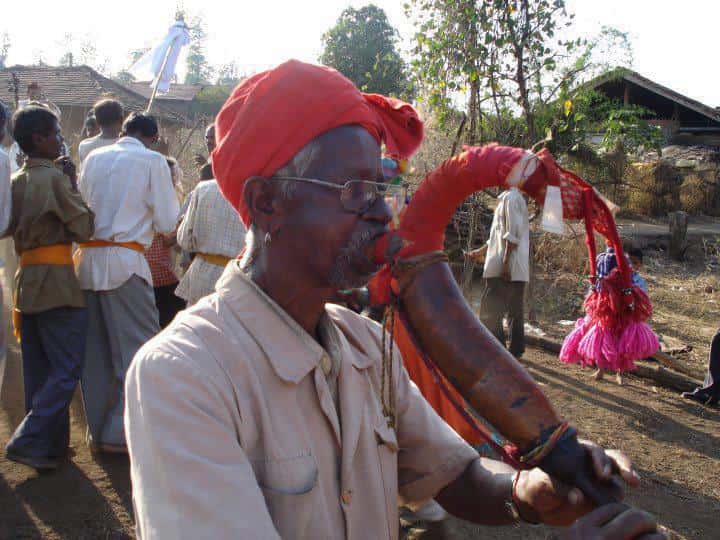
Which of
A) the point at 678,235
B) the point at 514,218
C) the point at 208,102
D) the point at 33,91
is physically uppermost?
the point at 208,102

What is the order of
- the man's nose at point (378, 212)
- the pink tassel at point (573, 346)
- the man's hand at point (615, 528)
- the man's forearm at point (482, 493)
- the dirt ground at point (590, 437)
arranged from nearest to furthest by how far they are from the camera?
the man's hand at point (615, 528), the man's nose at point (378, 212), the man's forearm at point (482, 493), the dirt ground at point (590, 437), the pink tassel at point (573, 346)

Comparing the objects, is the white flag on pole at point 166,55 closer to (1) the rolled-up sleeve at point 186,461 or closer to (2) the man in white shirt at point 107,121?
(2) the man in white shirt at point 107,121

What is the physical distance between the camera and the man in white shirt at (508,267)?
6.43 m

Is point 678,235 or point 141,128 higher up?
point 141,128

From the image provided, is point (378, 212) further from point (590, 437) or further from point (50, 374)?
point (590, 437)

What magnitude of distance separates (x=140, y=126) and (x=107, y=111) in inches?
23.4

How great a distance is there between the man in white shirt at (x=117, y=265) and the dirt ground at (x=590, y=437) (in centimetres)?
36

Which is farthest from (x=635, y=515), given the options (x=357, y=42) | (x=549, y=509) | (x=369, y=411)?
(x=357, y=42)

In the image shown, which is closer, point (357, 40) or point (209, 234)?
point (209, 234)

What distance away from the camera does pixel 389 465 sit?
1.54m

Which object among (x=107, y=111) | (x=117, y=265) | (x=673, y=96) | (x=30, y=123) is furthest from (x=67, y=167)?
(x=673, y=96)

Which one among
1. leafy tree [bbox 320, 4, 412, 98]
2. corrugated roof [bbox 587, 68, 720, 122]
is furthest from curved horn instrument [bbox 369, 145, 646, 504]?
leafy tree [bbox 320, 4, 412, 98]

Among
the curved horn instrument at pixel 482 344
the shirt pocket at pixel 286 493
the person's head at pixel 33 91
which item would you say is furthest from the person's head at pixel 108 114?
the shirt pocket at pixel 286 493

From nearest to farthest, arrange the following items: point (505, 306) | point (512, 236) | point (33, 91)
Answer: point (512, 236) < point (505, 306) < point (33, 91)
